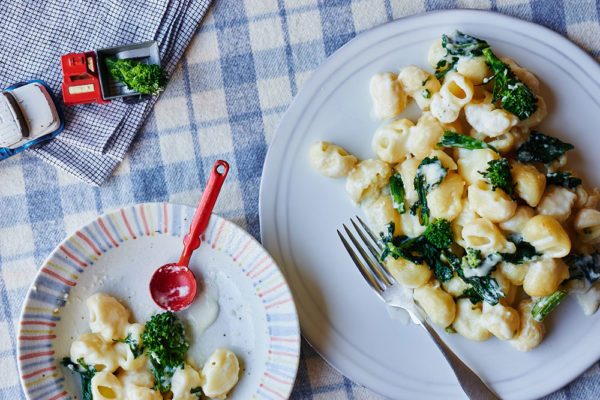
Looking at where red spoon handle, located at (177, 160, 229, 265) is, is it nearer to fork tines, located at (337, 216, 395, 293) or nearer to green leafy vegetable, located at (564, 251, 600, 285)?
fork tines, located at (337, 216, 395, 293)

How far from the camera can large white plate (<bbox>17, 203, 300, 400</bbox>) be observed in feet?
4.74

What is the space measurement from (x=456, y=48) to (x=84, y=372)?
126 cm

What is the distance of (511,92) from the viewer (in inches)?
52.2

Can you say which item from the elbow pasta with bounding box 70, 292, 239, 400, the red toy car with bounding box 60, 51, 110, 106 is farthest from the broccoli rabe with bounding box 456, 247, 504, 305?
the red toy car with bounding box 60, 51, 110, 106

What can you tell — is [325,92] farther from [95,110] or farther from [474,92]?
[95,110]

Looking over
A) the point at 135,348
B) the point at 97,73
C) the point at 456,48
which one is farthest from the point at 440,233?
the point at 97,73

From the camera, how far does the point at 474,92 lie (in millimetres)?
1406

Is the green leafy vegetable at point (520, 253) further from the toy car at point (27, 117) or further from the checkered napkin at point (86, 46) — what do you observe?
the toy car at point (27, 117)

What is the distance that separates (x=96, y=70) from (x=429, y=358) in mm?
1151

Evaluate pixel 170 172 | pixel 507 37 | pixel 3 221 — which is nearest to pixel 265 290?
pixel 170 172

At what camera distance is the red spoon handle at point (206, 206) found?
141cm

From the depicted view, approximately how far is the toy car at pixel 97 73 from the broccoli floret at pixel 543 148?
0.96m

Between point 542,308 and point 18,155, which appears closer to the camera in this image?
point 542,308

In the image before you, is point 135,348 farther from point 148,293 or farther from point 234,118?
point 234,118
